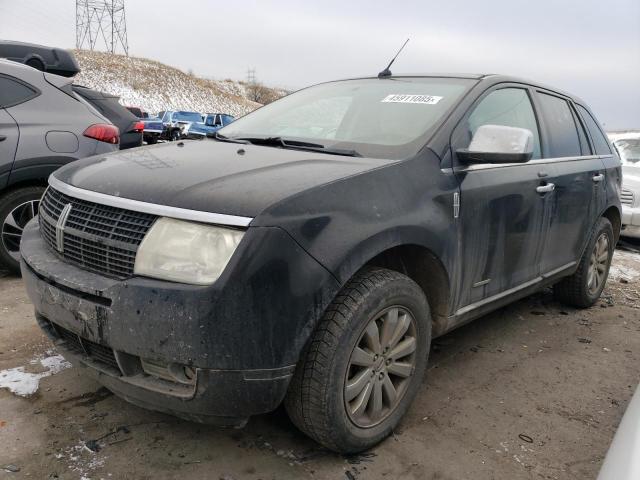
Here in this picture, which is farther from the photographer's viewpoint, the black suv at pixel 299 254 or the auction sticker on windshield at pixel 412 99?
the auction sticker on windshield at pixel 412 99

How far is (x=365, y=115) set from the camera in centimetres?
307

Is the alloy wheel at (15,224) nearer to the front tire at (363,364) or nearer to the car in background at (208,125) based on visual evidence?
the front tire at (363,364)

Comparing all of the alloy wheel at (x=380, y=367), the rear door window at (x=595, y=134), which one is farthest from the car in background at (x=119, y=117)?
the alloy wheel at (x=380, y=367)

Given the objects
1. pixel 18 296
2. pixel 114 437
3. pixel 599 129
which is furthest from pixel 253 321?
pixel 599 129

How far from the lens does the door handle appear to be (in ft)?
10.8

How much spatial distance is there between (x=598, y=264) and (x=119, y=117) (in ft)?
18.6

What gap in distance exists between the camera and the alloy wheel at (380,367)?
2242mm

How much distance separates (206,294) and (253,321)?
7.1 inches

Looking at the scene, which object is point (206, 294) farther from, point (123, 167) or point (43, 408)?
point (43, 408)

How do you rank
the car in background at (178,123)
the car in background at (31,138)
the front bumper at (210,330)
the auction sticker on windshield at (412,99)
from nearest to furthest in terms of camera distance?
1. the front bumper at (210,330)
2. the auction sticker on windshield at (412,99)
3. the car in background at (31,138)
4. the car in background at (178,123)

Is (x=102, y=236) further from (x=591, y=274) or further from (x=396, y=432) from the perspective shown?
(x=591, y=274)

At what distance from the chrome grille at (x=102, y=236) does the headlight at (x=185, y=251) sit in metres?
0.06

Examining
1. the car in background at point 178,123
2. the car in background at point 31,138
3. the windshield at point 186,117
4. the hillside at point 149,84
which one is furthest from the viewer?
the hillside at point 149,84

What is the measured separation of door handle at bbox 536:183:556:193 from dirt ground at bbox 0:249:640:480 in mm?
1059
